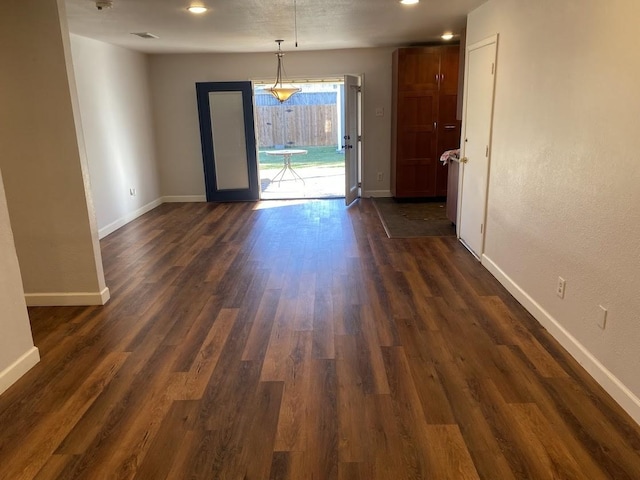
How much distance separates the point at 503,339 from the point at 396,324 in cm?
68

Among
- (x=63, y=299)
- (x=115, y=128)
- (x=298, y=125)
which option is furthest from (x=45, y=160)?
(x=298, y=125)

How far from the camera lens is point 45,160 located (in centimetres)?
340

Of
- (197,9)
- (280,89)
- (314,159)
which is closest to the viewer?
(197,9)

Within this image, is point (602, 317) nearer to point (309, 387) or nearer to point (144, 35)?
point (309, 387)

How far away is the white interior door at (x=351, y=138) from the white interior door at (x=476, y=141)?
2.46 meters

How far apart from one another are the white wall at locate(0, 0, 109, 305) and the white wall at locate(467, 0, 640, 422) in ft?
10.5

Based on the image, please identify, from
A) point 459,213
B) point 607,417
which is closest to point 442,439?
point 607,417

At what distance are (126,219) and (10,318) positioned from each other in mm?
4222

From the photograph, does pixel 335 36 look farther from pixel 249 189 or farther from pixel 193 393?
pixel 193 393

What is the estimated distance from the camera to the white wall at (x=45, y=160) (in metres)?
3.20

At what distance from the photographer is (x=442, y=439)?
2098 mm

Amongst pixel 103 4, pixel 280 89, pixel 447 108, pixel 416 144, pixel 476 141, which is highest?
pixel 103 4

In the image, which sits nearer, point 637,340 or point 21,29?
point 637,340

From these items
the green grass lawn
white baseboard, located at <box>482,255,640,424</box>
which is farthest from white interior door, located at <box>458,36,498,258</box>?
the green grass lawn
